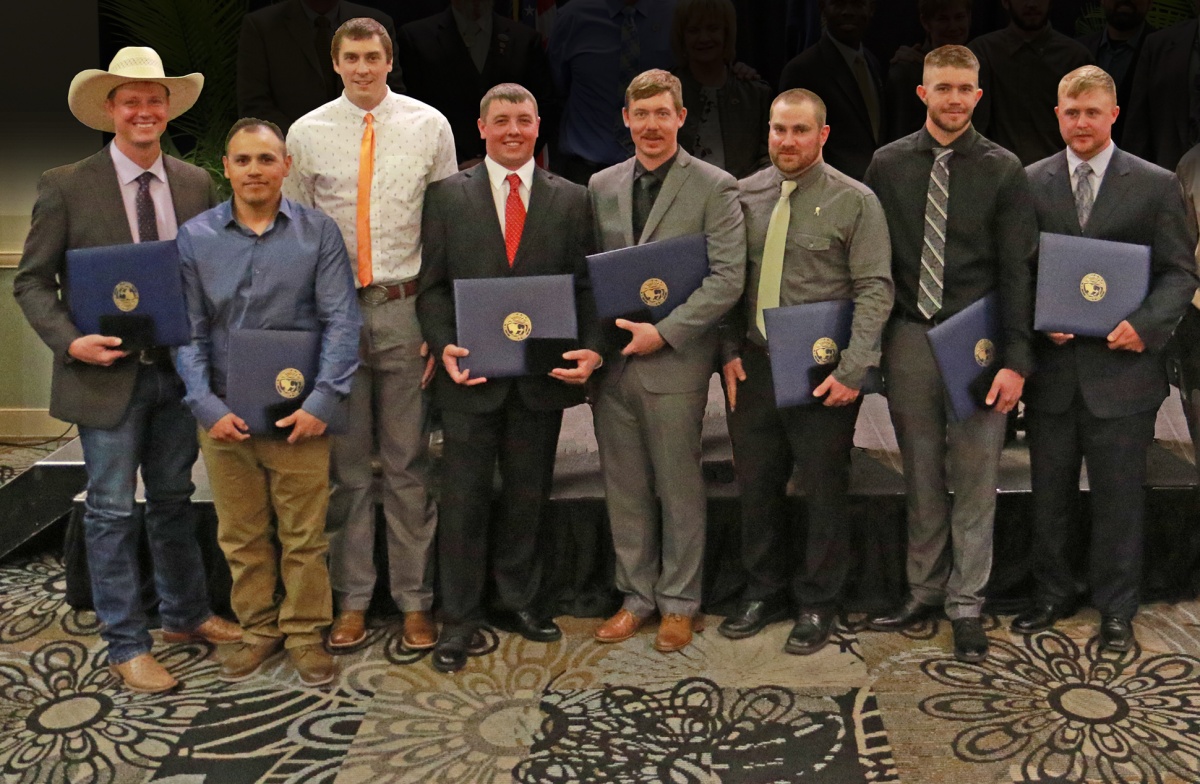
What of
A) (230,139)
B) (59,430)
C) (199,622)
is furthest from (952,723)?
(59,430)

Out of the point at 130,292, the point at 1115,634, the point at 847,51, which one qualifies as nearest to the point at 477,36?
the point at 847,51

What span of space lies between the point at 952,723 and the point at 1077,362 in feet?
3.54

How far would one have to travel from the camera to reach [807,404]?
3.50 metres

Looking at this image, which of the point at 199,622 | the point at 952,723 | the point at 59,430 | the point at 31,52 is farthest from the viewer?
the point at 59,430

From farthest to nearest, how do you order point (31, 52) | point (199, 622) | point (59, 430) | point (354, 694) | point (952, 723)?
point (59, 430)
point (31, 52)
point (199, 622)
point (354, 694)
point (952, 723)

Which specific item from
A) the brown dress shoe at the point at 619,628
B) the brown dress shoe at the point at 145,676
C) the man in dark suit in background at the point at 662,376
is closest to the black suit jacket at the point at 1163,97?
the man in dark suit in background at the point at 662,376

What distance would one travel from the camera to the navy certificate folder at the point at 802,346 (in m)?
3.41

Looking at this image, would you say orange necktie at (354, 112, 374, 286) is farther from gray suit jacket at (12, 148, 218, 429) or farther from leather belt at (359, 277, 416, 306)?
gray suit jacket at (12, 148, 218, 429)

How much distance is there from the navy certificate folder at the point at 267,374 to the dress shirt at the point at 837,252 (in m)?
1.28

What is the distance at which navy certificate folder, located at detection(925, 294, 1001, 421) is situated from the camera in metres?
3.37

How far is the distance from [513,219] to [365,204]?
1.38ft

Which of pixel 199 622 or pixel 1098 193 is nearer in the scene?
pixel 1098 193

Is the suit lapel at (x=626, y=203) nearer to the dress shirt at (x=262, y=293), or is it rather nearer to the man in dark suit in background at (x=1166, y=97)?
the dress shirt at (x=262, y=293)

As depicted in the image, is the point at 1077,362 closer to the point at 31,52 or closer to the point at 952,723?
the point at 952,723
